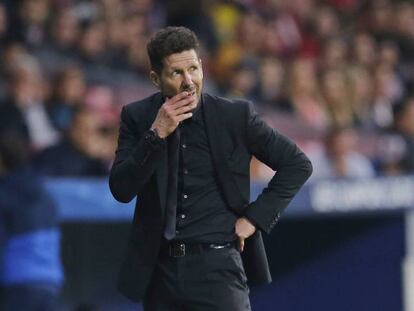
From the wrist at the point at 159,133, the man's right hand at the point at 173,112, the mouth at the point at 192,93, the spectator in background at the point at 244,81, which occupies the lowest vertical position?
the spectator in background at the point at 244,81

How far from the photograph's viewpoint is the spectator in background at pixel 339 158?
31.2ft

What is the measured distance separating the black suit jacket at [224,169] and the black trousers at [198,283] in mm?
57

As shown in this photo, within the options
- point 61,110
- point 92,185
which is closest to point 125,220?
point 92,185

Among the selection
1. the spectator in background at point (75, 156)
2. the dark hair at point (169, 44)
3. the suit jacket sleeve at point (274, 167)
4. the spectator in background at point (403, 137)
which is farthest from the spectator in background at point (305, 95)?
the dark hair at point (169, 44)

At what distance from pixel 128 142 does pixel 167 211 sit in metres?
0.28

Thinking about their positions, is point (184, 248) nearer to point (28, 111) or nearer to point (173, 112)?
point (173, 112)

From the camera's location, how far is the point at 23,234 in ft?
21.3

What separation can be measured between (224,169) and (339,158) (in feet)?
17.3

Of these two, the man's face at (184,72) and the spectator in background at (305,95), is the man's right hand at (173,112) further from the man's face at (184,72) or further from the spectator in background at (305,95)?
the spectator in background at (305,95)

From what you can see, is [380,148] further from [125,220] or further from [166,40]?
[166,40]

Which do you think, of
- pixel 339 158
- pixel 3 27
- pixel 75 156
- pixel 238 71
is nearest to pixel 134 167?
pixel 75 156

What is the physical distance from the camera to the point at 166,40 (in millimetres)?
4230

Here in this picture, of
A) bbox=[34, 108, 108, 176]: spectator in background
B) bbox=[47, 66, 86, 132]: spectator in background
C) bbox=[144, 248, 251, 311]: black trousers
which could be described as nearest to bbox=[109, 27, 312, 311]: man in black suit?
bbox=[144, 248, 251, 311]: black trousers

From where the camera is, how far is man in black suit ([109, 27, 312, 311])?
430 centimetres
